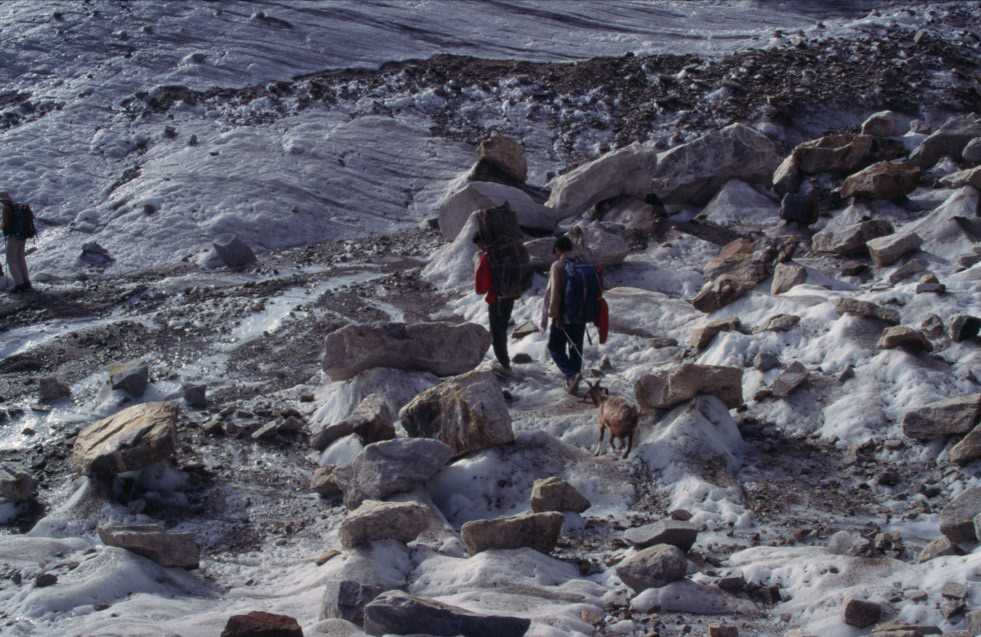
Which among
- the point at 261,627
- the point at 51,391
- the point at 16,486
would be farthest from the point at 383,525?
the point at 51,391

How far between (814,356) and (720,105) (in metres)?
9.76

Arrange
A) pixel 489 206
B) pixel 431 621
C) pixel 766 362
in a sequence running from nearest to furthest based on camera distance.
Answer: pixel 431 621
pixel 766 362
pixel 489 206

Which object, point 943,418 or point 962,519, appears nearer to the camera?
point 962,519

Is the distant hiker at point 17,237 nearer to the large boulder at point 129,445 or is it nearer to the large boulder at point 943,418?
the large boulder at point 129,445

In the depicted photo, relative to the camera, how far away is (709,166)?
13000 mm

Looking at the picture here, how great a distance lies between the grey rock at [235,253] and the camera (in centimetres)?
1348

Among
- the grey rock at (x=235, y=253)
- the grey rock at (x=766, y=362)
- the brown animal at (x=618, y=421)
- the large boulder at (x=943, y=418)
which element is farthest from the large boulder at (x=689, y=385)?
the grey rock at (x=235, y=253)

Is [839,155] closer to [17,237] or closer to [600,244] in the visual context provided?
[600,244]

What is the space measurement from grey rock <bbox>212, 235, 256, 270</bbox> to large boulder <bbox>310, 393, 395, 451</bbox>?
18.4ft

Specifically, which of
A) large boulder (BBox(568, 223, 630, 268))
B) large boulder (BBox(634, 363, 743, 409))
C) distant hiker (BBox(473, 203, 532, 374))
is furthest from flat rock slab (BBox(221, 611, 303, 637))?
large boulder (BBox(568, 223, 630, 268))

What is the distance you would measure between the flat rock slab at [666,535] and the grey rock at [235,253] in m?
8.56

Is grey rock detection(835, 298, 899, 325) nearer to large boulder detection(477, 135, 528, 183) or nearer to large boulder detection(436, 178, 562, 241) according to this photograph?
large boulder detection(436, 178, 562, 241)

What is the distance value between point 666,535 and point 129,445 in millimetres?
3693

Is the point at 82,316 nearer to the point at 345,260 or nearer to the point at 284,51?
the point at 345,260
